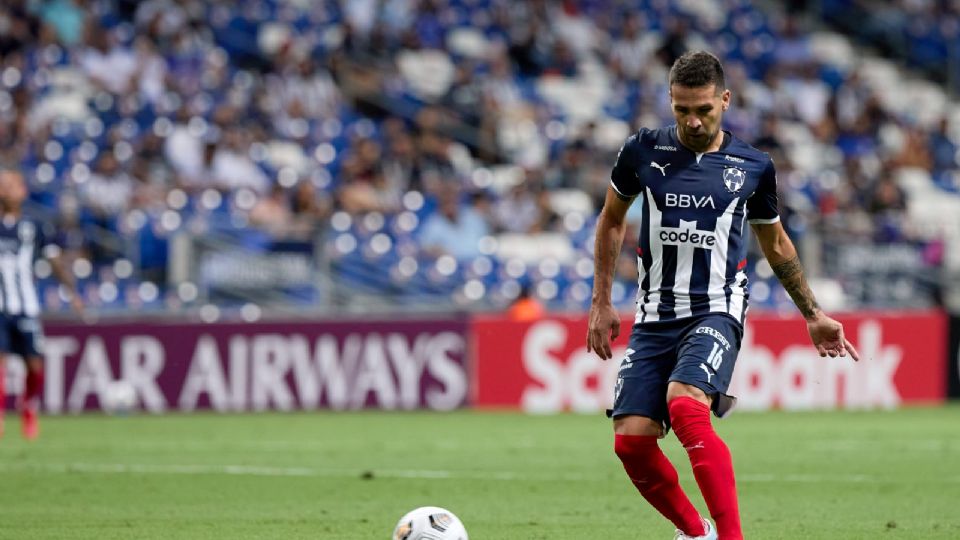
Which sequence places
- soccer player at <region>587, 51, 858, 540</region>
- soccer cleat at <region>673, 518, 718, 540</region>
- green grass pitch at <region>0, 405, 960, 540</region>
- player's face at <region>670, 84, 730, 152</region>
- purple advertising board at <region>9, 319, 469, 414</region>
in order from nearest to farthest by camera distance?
player's face at <region>670, 84, 730, 152</region> < soccer player at <region>587, 51, 858, 540</region> < soccer cleat at <region>673, 518, 718, 540</region> < green grass pitch at <region>0, 405, 960, 540</region> < purple advertising board at <region>9, 319, 469, 414</region>

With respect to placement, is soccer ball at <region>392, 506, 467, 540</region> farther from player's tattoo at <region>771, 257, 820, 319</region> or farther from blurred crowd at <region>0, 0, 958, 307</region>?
blurred crowd at <region>0, 0, 958, 307</region>

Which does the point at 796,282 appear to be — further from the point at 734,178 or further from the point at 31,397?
the point at 31,397

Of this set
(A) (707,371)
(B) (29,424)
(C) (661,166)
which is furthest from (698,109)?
(B) (29,424)

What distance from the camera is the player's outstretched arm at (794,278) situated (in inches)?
273

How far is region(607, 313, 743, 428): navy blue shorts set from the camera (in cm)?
670

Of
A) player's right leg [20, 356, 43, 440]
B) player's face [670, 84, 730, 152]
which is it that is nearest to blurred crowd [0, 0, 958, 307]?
player's right leg [20, 356, 43, 440]

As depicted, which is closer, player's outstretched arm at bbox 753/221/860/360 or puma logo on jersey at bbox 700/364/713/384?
puma logo on jersey at bbox 700/364/713/384

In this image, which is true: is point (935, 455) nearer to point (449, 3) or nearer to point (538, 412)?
point (538, 412)

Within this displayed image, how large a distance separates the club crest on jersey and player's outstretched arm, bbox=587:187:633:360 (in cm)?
45

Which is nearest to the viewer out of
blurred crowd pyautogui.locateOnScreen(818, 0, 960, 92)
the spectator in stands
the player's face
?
the player's face

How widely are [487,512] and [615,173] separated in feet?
9.64

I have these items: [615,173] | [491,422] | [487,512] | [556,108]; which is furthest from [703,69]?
[556,108]

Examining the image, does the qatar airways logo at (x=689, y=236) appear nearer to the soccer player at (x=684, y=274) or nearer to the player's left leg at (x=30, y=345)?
the soccer player at (x=684, y=274)

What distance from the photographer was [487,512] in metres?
9.26
